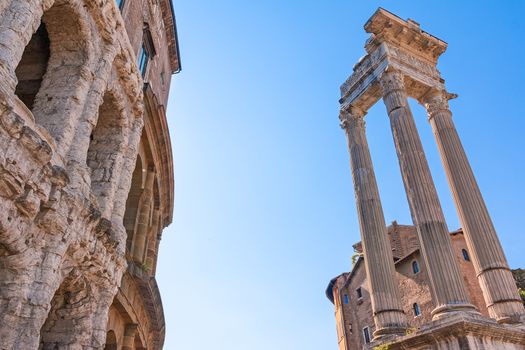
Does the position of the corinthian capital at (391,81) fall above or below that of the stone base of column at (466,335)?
above

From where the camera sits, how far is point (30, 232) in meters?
5.70

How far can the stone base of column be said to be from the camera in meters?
9.27

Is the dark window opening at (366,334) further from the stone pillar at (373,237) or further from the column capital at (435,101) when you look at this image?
the column capital at (435,101)

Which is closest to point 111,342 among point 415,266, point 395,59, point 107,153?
point 107,153

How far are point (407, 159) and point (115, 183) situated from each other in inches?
325

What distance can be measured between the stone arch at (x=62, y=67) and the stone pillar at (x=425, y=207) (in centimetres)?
862

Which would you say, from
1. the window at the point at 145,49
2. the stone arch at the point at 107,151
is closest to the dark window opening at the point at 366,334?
the window at the point at 145,49

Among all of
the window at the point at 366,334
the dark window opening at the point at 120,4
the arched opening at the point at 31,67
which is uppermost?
the dark window opening at the point at 120,4

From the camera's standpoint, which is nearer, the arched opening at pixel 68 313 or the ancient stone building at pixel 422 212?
the arched opening at pixel 68 313

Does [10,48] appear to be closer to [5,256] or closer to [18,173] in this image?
[18,173]

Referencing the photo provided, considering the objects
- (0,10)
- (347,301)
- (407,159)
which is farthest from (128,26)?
(347,301)

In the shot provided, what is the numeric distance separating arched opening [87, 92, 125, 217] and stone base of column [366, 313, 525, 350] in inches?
277

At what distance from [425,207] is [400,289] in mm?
19558

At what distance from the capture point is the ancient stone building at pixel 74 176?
17.6ft
